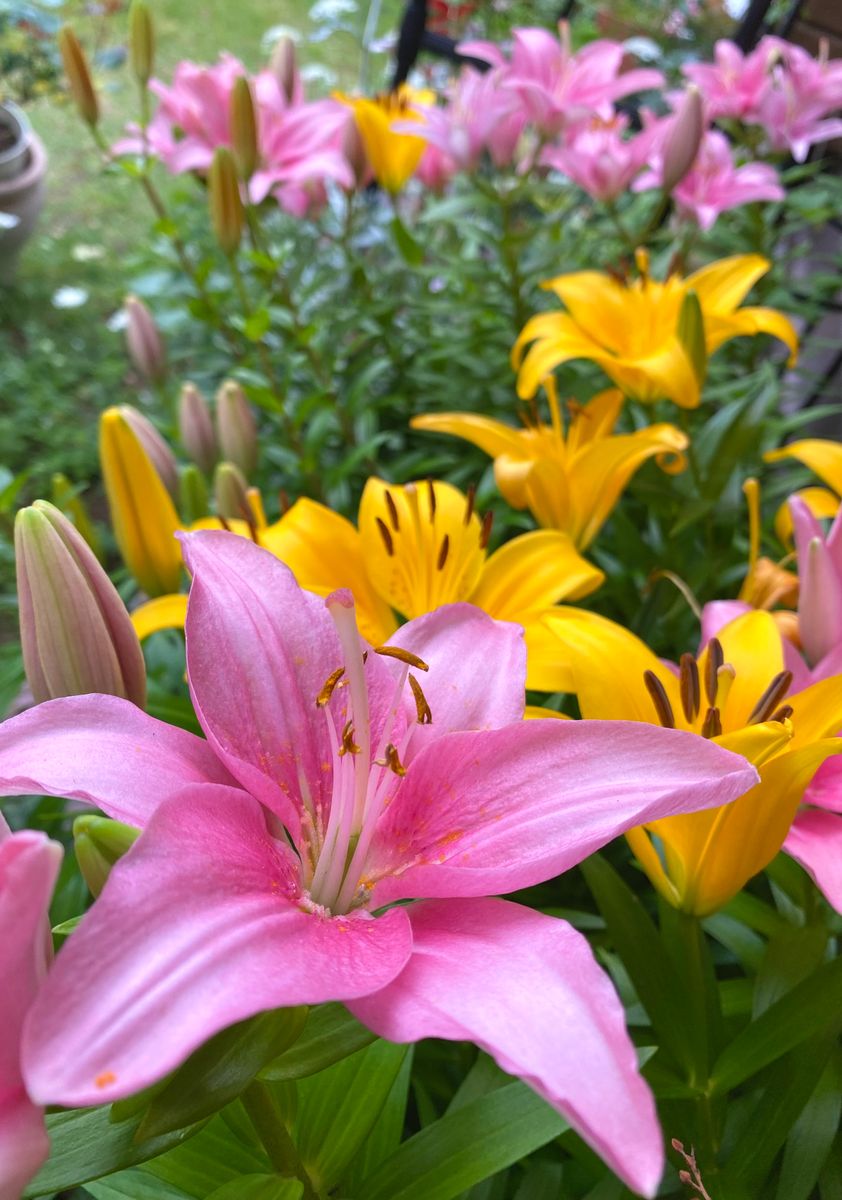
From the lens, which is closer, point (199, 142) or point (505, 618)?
point (505, 618)

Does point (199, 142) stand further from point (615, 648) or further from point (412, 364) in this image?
point (615, 648)

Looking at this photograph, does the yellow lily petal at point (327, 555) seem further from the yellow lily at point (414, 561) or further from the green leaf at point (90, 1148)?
the green leaf at point (90, 1148)

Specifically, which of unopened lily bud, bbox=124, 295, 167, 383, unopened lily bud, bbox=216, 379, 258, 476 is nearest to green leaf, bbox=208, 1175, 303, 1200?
unopened lily bud, bbox=216, 379, 258, 476

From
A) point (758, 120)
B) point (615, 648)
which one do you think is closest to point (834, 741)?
point (615, 648)

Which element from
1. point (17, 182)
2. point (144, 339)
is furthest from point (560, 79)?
point (17, 182)

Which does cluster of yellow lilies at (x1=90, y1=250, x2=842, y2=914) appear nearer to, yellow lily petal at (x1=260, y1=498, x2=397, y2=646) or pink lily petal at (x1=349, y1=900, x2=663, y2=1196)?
yellow lily petal at (x1=260, y1=498, x2=397, y2=646)

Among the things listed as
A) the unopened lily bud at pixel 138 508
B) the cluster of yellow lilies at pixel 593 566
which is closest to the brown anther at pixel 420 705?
the cluster of yellow lilies at pixel 593 566

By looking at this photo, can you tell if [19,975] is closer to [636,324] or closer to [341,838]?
[341,838]
